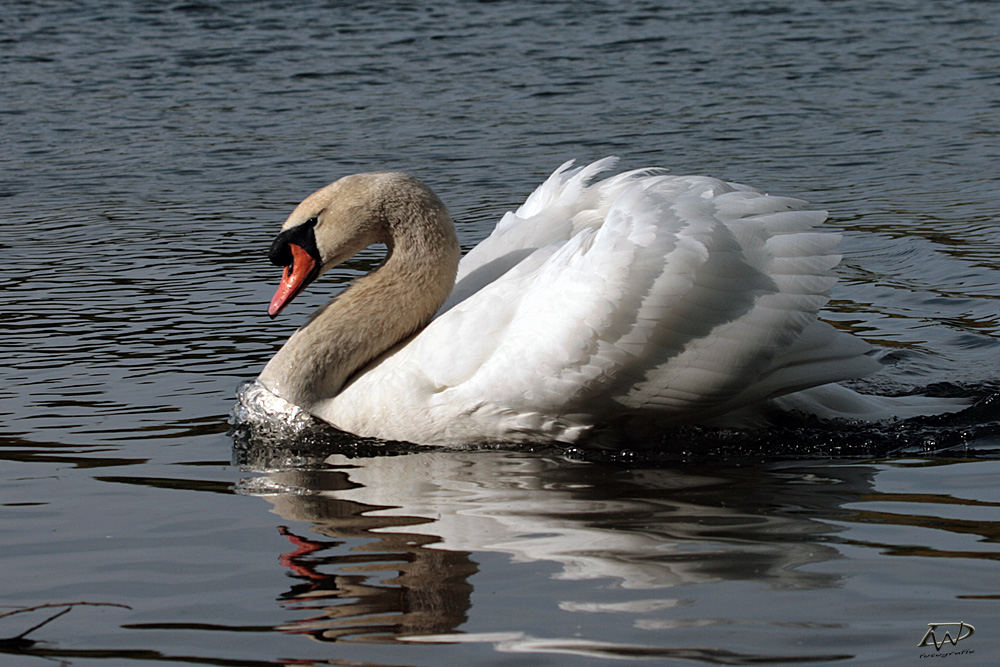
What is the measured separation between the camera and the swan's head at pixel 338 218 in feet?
19.4

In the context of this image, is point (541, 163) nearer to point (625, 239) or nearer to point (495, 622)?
point (625, 239)

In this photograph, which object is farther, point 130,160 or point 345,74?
point 345,74

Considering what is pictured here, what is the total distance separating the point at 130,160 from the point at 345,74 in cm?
389

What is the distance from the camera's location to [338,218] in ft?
19.3

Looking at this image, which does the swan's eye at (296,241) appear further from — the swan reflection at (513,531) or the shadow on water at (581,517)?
the swan reflection at (513,531)

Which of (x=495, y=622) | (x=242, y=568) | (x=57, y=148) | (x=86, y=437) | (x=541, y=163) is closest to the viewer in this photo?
(x=495, y=622)

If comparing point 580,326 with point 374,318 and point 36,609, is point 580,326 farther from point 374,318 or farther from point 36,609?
point 36,609

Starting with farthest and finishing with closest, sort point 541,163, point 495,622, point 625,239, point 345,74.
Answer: point 345,74 < point 541,163 < point 625,239 < point 495,622

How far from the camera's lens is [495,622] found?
11.8ft

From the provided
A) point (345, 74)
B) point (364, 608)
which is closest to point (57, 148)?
point (345, 74)
